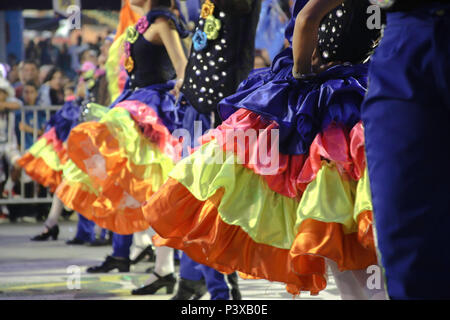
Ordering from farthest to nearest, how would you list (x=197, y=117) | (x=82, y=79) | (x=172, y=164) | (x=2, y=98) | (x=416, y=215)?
(x=2, y=98)
(x=82, y=79)
(x=172, y=164)
(x=197, y=117)
(x=416, y=215)

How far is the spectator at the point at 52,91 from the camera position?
8.46 metres

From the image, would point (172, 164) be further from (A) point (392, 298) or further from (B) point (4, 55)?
(B) point (4, 55)

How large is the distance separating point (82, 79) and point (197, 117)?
3545 mm

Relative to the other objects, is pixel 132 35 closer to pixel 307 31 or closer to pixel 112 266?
pixel 112 266

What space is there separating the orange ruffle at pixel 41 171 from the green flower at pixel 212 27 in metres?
3.61

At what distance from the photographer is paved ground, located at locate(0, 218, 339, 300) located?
377cm

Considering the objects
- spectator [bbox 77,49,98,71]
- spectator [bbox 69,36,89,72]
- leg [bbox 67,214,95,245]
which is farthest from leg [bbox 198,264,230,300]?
spectator [bbox 69,36,89,72]

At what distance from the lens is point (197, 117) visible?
334cm

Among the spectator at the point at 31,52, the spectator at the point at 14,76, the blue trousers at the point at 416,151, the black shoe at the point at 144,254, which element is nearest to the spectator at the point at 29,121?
the spectator at the point at 14,76

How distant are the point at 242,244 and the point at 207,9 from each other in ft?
4.10

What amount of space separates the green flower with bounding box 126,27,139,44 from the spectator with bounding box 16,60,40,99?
466cm

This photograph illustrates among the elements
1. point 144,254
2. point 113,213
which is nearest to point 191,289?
point 113,213

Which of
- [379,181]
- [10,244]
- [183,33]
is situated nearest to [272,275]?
[379,181]

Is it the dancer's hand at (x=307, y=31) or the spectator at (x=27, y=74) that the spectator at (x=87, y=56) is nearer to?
the spectator at (x=27, y=74)
